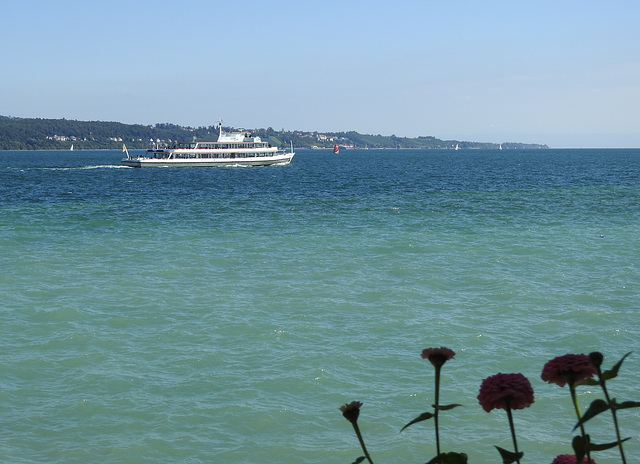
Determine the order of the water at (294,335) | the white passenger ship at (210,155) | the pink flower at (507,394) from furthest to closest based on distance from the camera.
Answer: the white passenger ship at (210,155)
the water at (294,335)
the pink flower at (507,394)

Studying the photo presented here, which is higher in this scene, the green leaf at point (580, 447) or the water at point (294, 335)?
the green leaf at point (580, 447)

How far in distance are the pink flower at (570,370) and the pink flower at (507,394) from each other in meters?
0.09

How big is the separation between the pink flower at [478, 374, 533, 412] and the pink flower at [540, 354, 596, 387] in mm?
95

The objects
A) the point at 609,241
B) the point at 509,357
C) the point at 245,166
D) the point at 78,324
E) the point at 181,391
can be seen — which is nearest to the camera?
the point at 181,391

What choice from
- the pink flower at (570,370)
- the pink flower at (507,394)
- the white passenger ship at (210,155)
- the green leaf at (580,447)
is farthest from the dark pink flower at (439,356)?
the white passenger ship at (210,155)

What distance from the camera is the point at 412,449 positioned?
823 centimetres

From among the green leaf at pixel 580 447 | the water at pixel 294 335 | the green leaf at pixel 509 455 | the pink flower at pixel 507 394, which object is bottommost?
the water at pixel 294 335

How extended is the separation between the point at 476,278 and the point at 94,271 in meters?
10.3

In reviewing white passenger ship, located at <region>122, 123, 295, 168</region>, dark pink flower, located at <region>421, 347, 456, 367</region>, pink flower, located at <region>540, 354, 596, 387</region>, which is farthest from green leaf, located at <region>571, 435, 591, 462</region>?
white passenger ship, located at <region>122, 123, 295, 168</region>

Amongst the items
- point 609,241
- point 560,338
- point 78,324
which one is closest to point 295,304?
point 78,324

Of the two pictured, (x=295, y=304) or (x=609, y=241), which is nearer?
(x=295, y=304)

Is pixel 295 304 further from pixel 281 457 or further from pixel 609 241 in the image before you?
pixel 609 241

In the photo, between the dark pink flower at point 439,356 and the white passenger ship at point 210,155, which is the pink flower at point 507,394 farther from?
the white passenger ship at point 210,155

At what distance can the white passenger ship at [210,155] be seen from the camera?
88.8 m
